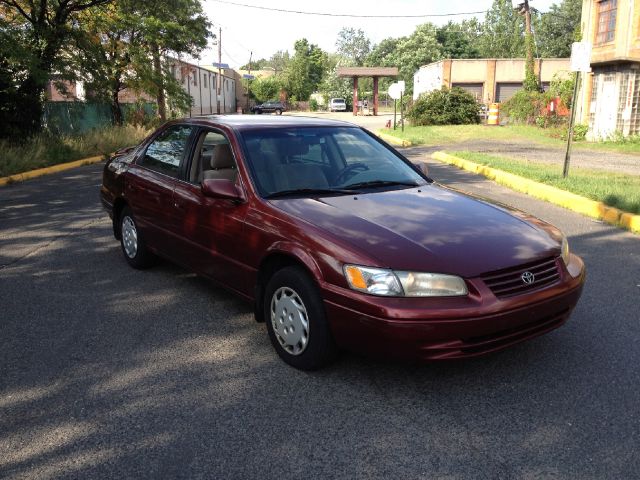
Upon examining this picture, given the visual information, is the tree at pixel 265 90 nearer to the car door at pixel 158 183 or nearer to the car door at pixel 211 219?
the car door at pixel 158 183

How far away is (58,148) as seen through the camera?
17.1 metres

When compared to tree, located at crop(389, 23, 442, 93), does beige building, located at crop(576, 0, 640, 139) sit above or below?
below

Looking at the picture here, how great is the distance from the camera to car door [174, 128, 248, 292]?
4277mm

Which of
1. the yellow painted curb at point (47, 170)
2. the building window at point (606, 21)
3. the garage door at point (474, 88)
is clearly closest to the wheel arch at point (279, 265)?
the yellow painted curb at point (47, 170)

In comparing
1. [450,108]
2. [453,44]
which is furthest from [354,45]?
[450,108]

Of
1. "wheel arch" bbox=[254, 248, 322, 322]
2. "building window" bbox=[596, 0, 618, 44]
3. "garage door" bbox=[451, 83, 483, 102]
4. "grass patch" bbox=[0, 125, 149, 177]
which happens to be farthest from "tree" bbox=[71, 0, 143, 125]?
"garage door" bbox=[451, 83, 483, 102]

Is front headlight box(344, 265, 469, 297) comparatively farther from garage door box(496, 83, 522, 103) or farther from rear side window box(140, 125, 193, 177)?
garage door box(496, 83, 522, 103)

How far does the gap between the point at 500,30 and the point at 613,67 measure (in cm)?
7328

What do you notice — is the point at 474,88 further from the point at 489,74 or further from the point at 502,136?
the point at 502,136

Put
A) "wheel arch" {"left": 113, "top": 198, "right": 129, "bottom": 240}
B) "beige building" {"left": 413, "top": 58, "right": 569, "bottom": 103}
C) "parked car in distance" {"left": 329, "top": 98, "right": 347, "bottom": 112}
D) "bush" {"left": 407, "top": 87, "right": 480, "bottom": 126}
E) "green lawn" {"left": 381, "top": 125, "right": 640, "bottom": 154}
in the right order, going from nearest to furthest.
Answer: "wheel arch" {"left": 113, "top": 198, "right": 129, "bottom": 240}, "green lawn" {"left": 381, "top": 125, "right": 640, "bottom": 154}, "bush" {"left": 407, "top": 87, "right": 480, "bottom": 126}, "beige building" {"left": 413, "top": 58, "right": 569, "bottom": 103}, "parked car in distance" {"left": 329, "top": 98, "right": 347, "bottom": 112}

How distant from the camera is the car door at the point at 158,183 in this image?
203 inches

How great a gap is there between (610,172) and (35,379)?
12.9 meters

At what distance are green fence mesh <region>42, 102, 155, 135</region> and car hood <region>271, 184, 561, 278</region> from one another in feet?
55.9

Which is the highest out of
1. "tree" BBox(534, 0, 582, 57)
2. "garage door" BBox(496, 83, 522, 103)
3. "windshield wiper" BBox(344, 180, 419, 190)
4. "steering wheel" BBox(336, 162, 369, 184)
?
"tree" BBox(534, 0, 582, 57)
